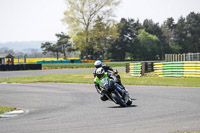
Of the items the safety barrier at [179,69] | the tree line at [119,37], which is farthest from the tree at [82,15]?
the safety barrier at [179,69]

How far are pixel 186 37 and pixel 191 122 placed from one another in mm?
110170

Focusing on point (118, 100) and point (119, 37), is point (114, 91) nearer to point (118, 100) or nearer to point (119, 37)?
point (118, 100)

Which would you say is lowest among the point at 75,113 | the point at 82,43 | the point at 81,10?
the point at 75,113

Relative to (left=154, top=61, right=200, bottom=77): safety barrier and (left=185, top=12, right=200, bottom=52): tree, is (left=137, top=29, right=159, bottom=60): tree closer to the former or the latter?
(left=185, top=12, right=200, bottom=52): tree

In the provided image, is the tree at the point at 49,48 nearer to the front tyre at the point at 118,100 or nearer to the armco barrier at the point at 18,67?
the armco barrier at the point at 18,67

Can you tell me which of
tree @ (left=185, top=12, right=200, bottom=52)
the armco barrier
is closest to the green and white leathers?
the armco barrier

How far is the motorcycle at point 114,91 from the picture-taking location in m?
11.9

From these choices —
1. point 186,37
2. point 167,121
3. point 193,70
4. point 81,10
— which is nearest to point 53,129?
point 167,121

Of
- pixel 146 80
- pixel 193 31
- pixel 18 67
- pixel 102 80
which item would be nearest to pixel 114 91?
pixel 102 80

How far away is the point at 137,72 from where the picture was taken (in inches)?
1335

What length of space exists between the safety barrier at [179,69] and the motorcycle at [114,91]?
16.5m

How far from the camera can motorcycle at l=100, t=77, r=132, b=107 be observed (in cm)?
1187

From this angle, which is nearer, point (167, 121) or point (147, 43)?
point (167, 121)

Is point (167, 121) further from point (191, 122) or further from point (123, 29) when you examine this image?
point (123, 29)
